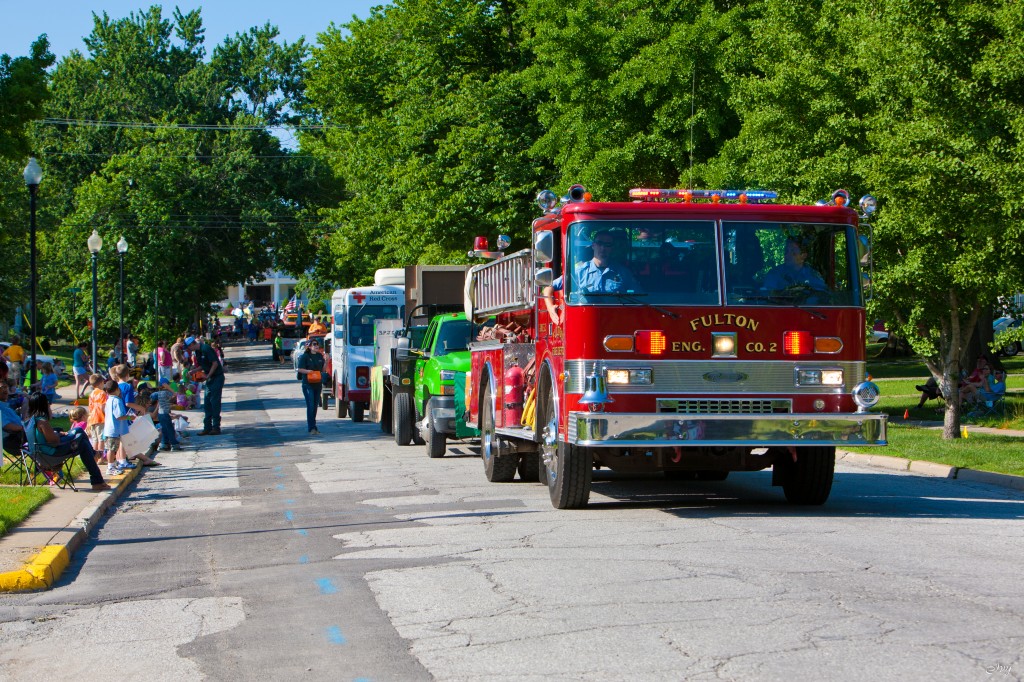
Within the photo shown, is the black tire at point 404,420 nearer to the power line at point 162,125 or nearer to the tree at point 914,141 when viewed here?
the tree at point 914,141

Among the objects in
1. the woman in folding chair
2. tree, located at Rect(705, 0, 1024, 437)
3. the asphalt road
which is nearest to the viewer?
the asphalt road

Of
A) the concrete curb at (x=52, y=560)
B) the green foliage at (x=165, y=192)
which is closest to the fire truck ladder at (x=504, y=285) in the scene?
the concrete curb at (x=52, y=560)

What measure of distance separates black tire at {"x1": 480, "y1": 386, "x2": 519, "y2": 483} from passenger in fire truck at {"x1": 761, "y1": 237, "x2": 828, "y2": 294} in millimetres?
4148

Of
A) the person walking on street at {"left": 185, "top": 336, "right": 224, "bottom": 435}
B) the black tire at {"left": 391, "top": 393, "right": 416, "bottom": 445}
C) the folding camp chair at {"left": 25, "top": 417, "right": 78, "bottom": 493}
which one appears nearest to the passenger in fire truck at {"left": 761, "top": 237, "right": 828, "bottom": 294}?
the folding camp chair at {"left": 25, "top": 417, "right": 78, "bottom": 493}

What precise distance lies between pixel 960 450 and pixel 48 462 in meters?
11.8

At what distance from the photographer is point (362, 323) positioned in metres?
29.0

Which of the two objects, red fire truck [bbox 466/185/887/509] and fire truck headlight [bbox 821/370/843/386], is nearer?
red fire truck [bbox 466/185/887/509]

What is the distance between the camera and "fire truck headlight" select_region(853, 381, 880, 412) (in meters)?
11.4

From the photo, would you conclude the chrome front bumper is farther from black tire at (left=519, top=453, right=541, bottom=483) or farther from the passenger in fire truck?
black tire at (left=519, top=453, right=541, bottom=483)

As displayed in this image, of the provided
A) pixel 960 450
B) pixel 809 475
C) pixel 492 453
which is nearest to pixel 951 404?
pixel 960 450

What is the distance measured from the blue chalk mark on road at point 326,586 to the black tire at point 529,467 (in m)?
6.22

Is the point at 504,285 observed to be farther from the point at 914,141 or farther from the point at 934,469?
the point at 914,141

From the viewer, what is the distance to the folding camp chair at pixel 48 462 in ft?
47.8

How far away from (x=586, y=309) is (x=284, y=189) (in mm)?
50669
